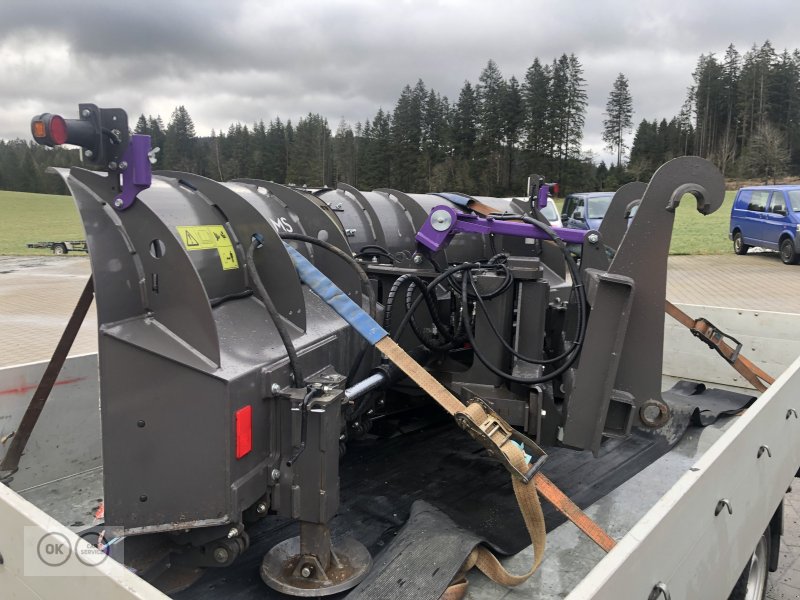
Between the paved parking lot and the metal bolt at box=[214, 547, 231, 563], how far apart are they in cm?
315

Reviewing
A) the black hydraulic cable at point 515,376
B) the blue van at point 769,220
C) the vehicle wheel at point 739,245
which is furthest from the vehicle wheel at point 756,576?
the vehicle wheel at point 739,245

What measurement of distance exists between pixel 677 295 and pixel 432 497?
36.4 feet

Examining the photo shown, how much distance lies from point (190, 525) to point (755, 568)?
287 cm

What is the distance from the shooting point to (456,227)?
3.76 m

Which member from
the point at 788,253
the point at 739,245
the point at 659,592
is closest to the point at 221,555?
the point at 659,592

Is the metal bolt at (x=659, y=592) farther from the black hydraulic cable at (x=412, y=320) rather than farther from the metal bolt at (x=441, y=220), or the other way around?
the metal bolt at (x=441, y=220)

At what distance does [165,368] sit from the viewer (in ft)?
6.43

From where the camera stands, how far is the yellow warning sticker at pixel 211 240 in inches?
89.5

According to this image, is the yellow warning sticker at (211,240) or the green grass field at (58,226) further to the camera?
the green grass field at (58,226)

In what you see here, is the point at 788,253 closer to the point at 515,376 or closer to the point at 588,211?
the point at 588,211

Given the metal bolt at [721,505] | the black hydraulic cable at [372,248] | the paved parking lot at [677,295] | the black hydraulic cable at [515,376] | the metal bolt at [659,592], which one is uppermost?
the black hydraulic cable at [372,248]

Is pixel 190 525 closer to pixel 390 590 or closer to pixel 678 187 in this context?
pixel 390 590

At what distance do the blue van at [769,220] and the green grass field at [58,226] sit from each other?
1.04m

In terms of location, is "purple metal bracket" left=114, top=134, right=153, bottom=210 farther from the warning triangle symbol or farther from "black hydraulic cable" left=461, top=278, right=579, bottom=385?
"black hydraulic cable" left=461, top=278, right=579, bottom=385
